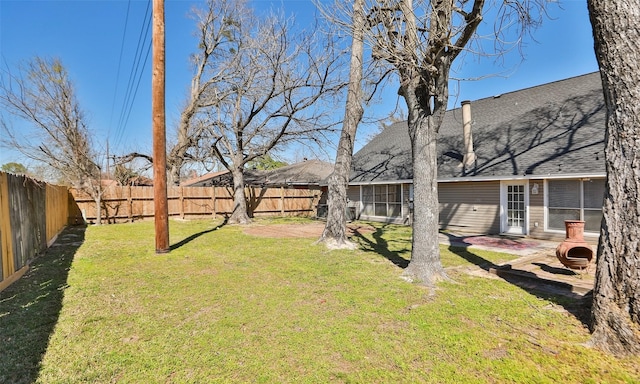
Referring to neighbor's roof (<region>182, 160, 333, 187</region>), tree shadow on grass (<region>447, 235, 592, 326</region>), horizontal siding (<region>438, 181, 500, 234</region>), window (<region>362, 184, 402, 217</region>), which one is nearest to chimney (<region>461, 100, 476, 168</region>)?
horizontal siding (<region>438, 181, 500, 234</region>)

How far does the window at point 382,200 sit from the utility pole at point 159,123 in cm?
1001

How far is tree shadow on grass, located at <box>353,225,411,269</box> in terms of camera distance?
6701 mm

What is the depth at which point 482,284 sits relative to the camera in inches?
199

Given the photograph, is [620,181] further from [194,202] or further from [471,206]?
[194,202]

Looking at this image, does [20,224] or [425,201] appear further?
[20,224]

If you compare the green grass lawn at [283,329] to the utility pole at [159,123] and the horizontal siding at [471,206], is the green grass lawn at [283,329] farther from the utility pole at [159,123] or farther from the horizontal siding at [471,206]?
the horizontal siding at [471,206]

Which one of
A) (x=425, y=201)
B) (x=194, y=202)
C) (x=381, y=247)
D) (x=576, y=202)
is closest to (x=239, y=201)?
(x=194, y=202)

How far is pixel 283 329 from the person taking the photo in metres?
3.39

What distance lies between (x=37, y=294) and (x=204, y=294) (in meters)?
2.29

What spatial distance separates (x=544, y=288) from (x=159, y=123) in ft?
27.6

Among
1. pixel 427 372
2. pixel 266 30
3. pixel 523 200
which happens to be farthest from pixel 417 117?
pixel 266 30

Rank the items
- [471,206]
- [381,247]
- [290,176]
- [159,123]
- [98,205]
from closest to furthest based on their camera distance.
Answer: [159,123]
[381,247]
[471,206]
[98,205]
[290,176]

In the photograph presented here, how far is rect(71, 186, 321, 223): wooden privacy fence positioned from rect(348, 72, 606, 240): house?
4.86 m

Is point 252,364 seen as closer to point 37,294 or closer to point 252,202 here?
point 37,294
